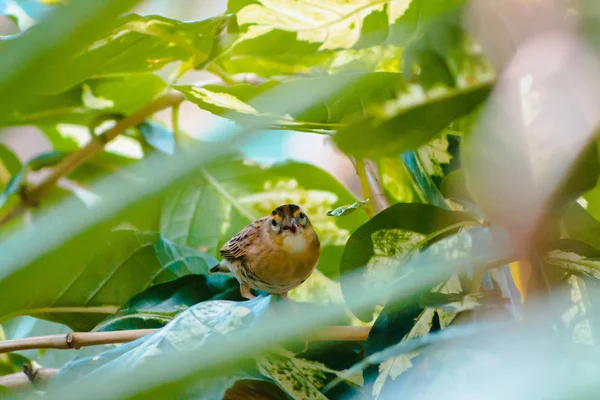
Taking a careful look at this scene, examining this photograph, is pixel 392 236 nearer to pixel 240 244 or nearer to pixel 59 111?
pixel 240 244

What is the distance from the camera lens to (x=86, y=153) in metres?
0.91

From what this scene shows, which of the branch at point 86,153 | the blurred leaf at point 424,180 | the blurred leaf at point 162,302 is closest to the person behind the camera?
the blurred leaf at point 424,180

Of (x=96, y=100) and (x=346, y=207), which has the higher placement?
(x=96, y=100)

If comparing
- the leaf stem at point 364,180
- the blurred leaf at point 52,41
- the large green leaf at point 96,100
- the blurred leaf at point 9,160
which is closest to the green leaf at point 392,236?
the leaf stem at point 364,180

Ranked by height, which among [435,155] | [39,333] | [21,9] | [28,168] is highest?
[21,9]

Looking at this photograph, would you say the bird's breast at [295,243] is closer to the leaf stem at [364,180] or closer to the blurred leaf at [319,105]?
the leaf stem at [364,180]

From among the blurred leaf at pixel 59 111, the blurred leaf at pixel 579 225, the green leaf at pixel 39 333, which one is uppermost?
the blurred leaf at pixel 59 111

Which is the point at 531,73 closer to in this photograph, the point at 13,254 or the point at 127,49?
the point at 13,254

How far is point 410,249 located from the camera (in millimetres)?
510

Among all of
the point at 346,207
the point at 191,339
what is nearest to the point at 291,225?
the point at 346,207

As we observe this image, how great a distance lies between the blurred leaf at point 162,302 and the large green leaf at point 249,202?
16 cm

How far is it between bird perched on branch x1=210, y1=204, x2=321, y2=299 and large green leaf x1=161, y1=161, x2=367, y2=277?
5cm

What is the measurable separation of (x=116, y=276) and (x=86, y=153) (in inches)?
9.6

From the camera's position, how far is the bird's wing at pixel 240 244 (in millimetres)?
795
